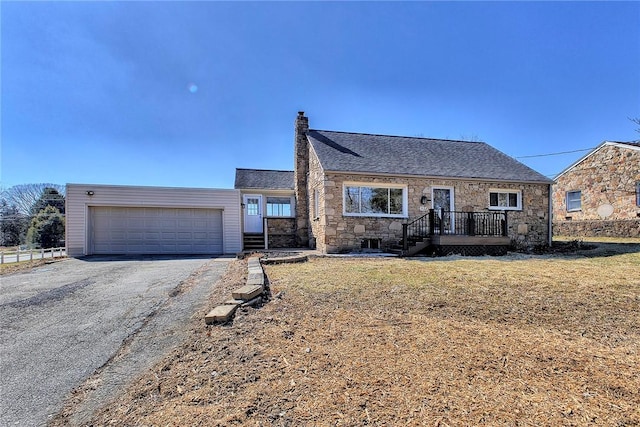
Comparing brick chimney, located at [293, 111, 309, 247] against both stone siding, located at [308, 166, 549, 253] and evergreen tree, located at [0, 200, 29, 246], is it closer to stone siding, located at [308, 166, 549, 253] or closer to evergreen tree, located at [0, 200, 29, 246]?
stone siding, located at [308, 166, 549, 253]

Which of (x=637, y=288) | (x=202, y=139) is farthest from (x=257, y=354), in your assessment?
(x=202, y=139)

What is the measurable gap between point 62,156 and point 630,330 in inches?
1004

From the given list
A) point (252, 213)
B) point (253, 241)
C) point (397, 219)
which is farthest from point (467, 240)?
point (252, 213)

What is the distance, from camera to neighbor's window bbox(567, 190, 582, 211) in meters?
18.2

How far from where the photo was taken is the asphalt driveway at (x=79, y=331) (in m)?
2.45

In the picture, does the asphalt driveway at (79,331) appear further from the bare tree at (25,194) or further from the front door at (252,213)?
the bare tree at (25,194)

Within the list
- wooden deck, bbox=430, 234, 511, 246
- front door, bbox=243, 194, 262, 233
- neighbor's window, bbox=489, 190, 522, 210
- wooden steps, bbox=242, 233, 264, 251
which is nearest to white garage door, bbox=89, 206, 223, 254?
wooden steps, bbox=242, 233, 264, 251

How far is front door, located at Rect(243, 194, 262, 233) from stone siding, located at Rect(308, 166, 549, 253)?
12.3ft

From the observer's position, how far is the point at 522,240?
12789 mm

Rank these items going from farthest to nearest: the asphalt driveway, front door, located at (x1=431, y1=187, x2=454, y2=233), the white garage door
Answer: the white garage door < front door, located at (x1=431, y1=187, x2=454, y2=233) < the asphalt driveway

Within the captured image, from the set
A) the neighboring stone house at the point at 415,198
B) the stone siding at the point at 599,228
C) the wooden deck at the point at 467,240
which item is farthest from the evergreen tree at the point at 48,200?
the stone siding at the point at 599,228

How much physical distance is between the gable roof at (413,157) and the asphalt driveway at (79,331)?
726cm

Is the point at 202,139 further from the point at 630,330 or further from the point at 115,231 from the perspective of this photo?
the point at 630,330

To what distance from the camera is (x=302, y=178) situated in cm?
1511
